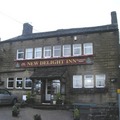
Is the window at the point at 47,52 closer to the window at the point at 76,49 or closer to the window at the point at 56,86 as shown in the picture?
the window at the point at 76,49

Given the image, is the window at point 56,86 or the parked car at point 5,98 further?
the window at point 56,86

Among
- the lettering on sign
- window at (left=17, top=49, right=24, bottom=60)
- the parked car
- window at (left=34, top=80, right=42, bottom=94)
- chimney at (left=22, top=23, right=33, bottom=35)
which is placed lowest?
the parked car

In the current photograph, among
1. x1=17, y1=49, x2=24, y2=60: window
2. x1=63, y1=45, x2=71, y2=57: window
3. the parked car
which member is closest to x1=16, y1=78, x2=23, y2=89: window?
x1=17, y1=49, x2=24, y2=60: window

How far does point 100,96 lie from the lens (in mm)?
23719

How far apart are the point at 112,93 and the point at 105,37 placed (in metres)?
5.93

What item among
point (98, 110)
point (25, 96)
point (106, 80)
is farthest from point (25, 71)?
point (98, 110)

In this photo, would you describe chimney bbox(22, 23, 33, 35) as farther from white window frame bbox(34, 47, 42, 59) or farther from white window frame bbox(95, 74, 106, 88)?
white window frame bbox(95, 74, 106, 88)

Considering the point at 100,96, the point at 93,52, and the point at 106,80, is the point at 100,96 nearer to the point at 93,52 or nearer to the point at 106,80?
the point at 106,80

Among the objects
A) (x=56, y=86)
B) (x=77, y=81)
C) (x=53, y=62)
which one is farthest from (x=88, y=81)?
(x=53, y=62)

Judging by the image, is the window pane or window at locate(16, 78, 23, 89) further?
the window pane

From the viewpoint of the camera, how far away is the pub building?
946 inches

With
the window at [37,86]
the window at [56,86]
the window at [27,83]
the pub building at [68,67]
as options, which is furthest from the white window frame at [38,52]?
the window at [56,86]

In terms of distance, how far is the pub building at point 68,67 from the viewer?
2403 centimetres

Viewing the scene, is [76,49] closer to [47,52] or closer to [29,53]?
[47,52]
